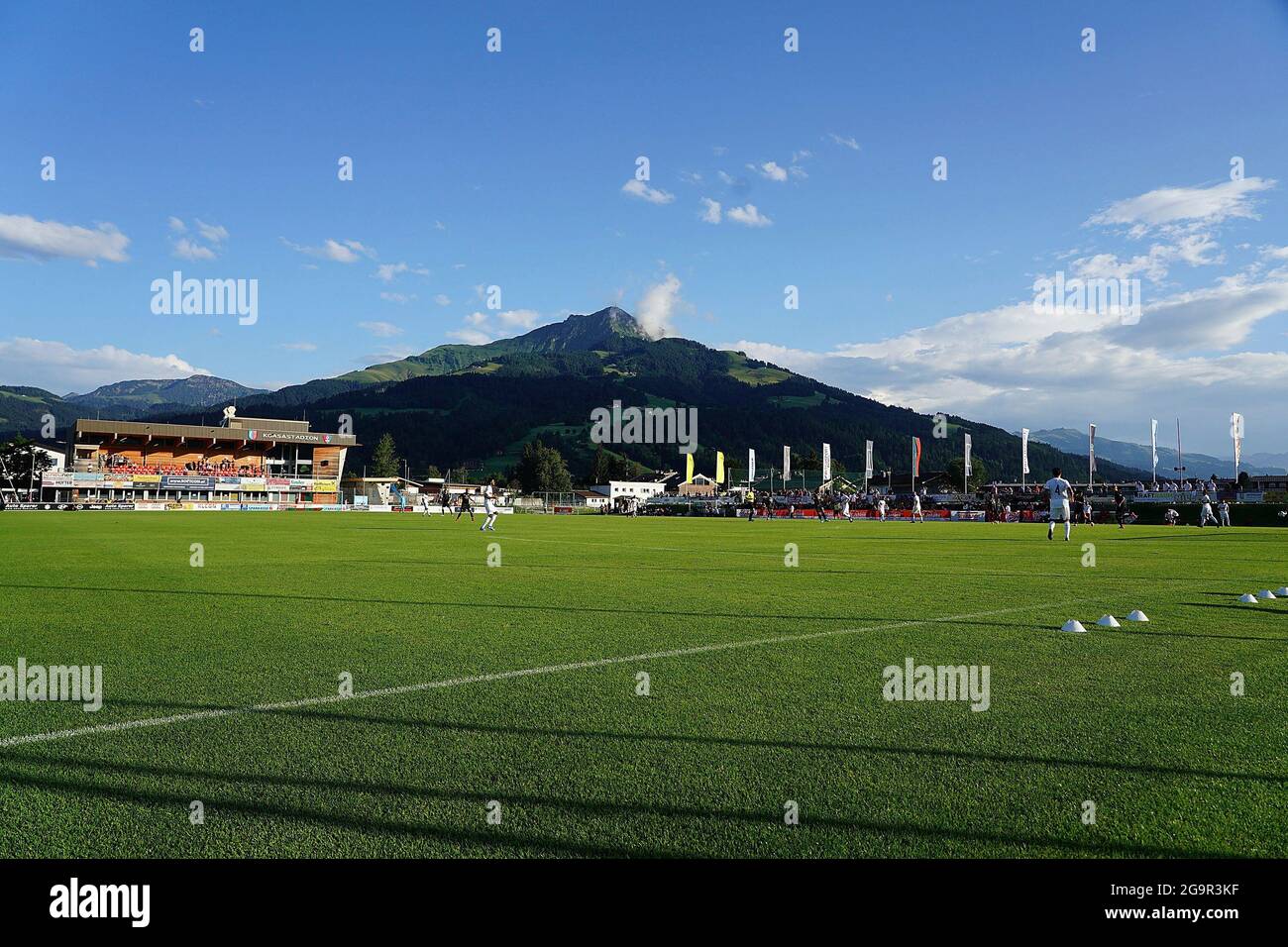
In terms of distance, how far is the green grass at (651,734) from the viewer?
346 centimetres

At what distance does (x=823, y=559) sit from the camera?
63.0ft

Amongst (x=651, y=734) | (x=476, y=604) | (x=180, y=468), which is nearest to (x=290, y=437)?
(x=180, y=468)

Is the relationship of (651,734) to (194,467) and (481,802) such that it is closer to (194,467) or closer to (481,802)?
(481,802)

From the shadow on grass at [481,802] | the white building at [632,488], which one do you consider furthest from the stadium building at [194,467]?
the shadow on grass at [481,802]

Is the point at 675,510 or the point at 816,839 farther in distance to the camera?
the point at 675,510

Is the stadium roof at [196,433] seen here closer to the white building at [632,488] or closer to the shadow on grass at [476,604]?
the white building at [632,488]

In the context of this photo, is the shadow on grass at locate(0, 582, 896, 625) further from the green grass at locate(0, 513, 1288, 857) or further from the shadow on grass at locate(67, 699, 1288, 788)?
the shadow on grass at locate(67, 699, 1288, 788)

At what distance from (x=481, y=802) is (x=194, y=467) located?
11186 centimetres

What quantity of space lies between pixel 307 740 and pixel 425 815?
1.44 m

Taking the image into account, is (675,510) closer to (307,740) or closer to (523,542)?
(523,542)

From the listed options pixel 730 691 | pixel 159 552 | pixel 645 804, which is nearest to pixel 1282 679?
pixel 730 691

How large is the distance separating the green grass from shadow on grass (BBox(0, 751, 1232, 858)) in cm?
2

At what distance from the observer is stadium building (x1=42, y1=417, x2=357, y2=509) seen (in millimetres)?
89938

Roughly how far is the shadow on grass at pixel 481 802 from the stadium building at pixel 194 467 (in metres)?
91.4
